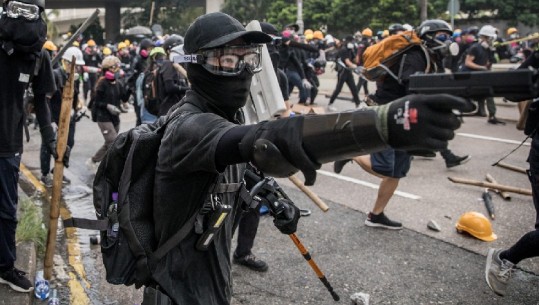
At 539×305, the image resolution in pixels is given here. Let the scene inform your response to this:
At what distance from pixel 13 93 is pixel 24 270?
1.31m

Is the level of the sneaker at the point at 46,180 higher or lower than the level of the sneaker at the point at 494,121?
lower

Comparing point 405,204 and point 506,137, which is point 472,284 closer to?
point 405,204

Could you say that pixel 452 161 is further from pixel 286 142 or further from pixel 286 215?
pixel 286 142

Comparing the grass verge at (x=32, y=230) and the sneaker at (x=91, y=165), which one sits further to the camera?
the sneaker at (x=91, y=165)

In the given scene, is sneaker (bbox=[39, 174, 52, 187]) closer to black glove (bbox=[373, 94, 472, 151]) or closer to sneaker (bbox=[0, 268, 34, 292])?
sneaker (bbox=[0, 268, 34, 292])

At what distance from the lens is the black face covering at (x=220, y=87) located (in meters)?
2.10

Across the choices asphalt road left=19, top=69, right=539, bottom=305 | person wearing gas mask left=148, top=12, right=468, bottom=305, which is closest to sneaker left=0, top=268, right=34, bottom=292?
asphalt road left=19, top=69, right=539, bottom=305

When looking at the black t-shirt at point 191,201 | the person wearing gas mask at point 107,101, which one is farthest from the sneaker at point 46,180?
the black t-shirt at point 191,201

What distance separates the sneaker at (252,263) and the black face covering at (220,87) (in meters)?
2.64

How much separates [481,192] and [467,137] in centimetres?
402

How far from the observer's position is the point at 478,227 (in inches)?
207

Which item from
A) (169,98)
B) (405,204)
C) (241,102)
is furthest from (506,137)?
(241,102)

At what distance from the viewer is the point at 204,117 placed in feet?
5.97

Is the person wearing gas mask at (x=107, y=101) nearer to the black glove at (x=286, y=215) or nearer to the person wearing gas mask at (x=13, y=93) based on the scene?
the person wearing gas mask at (x=13, y=93)
